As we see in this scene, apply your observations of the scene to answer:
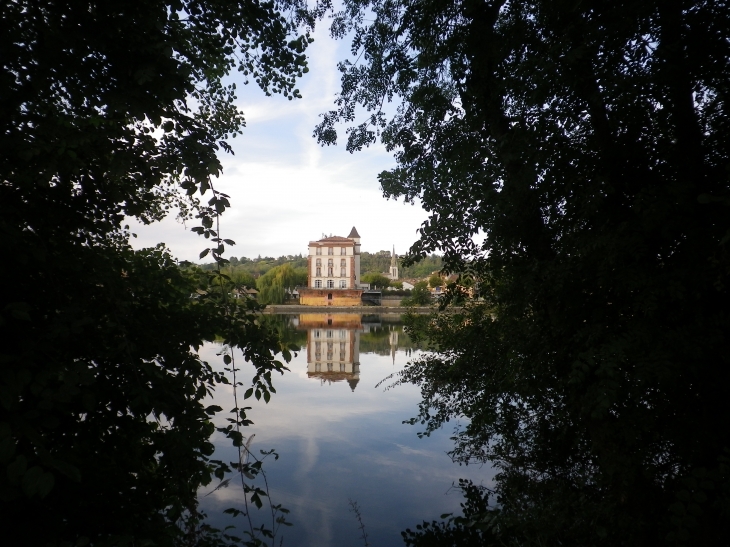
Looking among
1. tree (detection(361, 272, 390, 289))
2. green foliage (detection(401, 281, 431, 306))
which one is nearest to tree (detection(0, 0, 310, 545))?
green foliage (detection(401, 281, 431, 306))

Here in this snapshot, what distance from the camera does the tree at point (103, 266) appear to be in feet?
5.81

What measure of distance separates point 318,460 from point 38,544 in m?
5.15

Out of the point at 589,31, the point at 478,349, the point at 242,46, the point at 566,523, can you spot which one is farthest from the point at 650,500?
the point at 242,46

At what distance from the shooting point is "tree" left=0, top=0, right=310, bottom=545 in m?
1.77

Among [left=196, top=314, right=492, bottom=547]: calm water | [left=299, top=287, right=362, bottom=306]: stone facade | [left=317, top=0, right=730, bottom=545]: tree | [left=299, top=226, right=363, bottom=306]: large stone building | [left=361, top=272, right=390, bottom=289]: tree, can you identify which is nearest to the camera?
[left=317, top=0, right=730, bottom=545]: tree

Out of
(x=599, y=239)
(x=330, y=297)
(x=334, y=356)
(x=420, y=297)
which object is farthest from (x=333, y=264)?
(x=599, y=239)

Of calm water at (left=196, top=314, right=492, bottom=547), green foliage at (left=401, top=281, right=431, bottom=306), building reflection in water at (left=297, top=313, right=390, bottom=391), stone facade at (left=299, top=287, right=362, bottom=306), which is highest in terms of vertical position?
stone facade at (left=299, top=287, right=362, bottom=306)

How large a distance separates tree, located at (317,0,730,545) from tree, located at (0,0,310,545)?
4.97 feet

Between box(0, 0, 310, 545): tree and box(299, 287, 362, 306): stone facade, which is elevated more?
box(299, 287, 362, 306): stone facade

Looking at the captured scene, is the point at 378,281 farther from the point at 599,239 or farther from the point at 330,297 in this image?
the point at 599,239

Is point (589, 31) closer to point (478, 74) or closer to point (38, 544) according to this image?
point (478, 74)

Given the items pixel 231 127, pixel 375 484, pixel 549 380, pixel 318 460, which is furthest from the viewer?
pixel 318 460

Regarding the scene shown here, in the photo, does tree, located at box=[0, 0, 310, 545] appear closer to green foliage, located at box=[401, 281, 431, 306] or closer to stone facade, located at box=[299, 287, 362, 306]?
green foliage, located at box=[401, 281, 431, 306]

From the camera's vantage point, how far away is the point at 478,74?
335 centimetres
